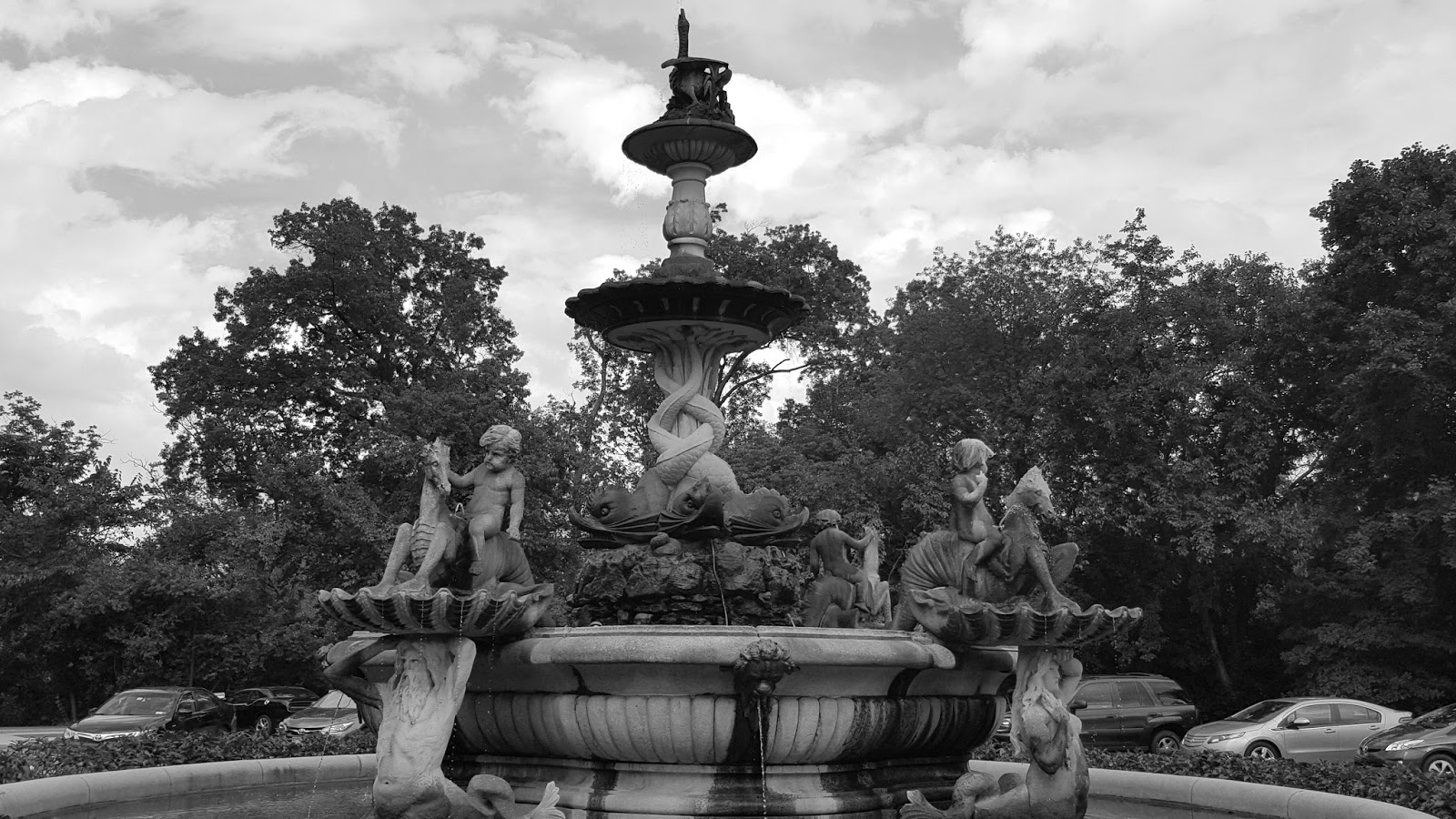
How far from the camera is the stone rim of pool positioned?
831cm

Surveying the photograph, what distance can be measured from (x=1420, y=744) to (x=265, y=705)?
19759 mm

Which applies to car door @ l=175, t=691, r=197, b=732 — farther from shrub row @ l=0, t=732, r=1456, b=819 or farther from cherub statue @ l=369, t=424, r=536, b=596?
cherub statue @ l=369, t=424, r=536, b=596

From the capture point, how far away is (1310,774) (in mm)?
9953

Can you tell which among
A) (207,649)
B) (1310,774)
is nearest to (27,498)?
(207,649)

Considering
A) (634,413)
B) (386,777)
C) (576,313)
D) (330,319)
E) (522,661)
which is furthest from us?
(634,413)

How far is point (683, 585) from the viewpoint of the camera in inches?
390

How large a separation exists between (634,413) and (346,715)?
1554cm

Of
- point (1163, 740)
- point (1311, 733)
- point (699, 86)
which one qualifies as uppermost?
point (699, 86)

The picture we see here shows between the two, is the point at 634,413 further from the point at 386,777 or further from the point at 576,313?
the point at 386,777

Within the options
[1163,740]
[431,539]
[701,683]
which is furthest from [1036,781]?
[1163,740]

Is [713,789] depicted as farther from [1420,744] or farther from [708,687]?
[1420,744]

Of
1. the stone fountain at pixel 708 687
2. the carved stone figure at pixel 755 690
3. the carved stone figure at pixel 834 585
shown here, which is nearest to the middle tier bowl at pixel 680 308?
the carved stone figure at pixel 834 585

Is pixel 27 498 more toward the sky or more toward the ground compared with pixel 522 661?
more toward the sky

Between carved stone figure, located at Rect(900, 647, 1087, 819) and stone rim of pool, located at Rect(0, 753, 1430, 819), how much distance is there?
0.61 m
